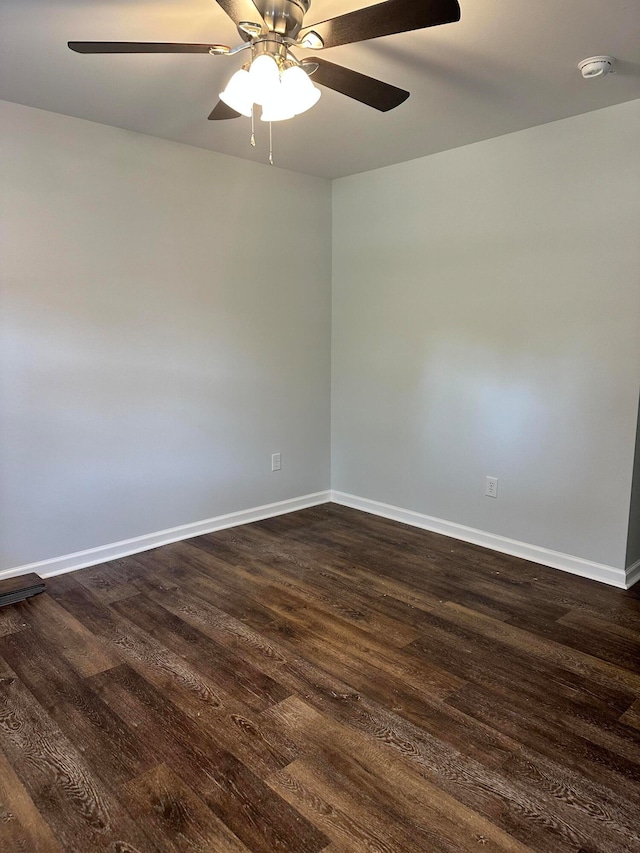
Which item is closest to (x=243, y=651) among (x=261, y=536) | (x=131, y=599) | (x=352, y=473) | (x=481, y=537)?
(x=131, y=599)

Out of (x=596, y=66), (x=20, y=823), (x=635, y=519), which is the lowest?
(x=20, y=823)

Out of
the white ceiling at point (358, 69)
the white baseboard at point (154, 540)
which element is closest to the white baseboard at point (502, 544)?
the white baseboard at point (154, 540)

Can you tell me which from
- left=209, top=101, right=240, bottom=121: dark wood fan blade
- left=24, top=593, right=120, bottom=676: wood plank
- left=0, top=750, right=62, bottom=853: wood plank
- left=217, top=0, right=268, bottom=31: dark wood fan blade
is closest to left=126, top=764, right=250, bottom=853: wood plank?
left=0, top=750, right=62, bottom=853: wood plank

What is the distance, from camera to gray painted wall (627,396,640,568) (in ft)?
9.55

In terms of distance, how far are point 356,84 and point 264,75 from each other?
36 cm

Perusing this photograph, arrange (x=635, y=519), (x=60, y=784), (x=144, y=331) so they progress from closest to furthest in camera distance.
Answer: (x=60, y=784) → (x=635, y=519) → (x=144, y=331)

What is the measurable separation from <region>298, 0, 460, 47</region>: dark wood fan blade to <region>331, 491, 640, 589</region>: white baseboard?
2.68 metres

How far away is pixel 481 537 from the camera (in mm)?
3576

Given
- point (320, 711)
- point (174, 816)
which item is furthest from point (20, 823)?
point (320, 711)

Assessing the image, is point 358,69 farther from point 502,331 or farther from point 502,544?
point 502,544

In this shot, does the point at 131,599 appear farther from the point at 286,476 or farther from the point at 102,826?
the point at 286,476

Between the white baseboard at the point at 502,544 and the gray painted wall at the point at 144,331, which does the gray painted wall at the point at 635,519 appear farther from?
the gray painted wall at the point at 144,331

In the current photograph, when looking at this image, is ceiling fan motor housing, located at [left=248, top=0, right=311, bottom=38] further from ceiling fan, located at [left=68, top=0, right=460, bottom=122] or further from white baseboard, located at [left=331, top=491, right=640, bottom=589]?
white baseboard, located at [left=331, top=491, right=640, bottom=589]

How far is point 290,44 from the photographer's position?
5.78 feet
